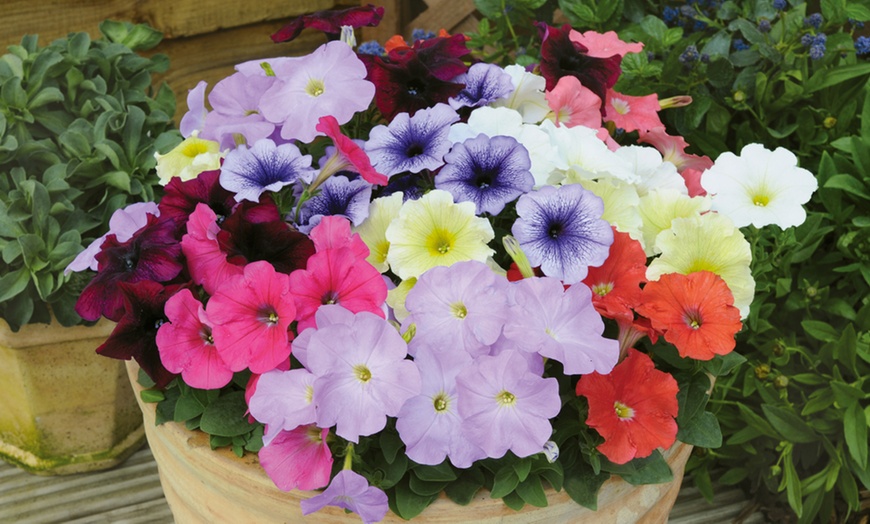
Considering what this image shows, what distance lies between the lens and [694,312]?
700mm

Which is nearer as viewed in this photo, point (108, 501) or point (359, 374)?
point (359, 374)

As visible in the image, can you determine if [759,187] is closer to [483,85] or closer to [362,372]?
[483,85]

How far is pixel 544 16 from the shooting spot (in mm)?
1487

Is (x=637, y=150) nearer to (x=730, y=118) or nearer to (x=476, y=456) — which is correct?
(x=476, y=456)

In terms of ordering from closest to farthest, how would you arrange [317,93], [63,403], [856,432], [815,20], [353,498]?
[353,498] < [317,93] < [856,432] < [815,20] < [63,403]

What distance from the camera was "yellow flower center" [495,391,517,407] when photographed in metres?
0.66

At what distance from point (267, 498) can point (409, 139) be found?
360mm

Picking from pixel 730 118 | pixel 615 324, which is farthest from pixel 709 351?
pixel 730 118

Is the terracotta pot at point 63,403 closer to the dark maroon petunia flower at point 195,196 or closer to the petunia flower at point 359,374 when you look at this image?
the dark maroon petunia flower at point 195,196

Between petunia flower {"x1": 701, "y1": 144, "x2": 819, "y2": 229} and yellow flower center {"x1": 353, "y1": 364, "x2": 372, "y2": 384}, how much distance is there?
0.38m

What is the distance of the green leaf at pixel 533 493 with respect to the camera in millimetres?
697

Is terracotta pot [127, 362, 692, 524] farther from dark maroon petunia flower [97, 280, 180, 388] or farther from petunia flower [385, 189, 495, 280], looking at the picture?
petunia flower [385, 189, 495, 280]

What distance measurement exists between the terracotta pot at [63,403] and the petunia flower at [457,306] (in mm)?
755

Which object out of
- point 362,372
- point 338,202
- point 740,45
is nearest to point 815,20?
point 740,45
